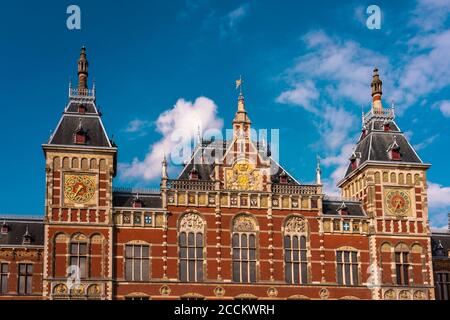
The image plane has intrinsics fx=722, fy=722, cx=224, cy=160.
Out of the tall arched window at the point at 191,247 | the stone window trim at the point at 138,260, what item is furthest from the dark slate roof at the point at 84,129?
the tall arched window at the point at 191,247

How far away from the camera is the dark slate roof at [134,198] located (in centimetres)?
5462

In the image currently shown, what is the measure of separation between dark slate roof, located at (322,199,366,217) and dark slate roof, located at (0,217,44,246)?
2239cm

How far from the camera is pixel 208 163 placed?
57531mm

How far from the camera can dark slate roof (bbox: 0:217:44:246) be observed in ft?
178

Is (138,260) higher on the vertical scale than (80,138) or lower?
lower

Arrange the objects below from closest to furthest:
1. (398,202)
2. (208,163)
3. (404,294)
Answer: (404,294), (208,163), (398,202)

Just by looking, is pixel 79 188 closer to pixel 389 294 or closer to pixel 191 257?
pixel 191 257

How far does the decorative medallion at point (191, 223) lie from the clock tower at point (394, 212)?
13686 millimetres

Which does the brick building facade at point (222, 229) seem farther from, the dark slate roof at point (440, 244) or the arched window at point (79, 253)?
the dark slate roof at point (440, 244)

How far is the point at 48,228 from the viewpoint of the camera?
51969 mm

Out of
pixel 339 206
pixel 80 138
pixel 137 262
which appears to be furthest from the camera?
pixel 339 206

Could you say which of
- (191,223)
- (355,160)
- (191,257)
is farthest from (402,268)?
(191,223)

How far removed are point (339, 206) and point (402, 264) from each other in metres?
6.74
